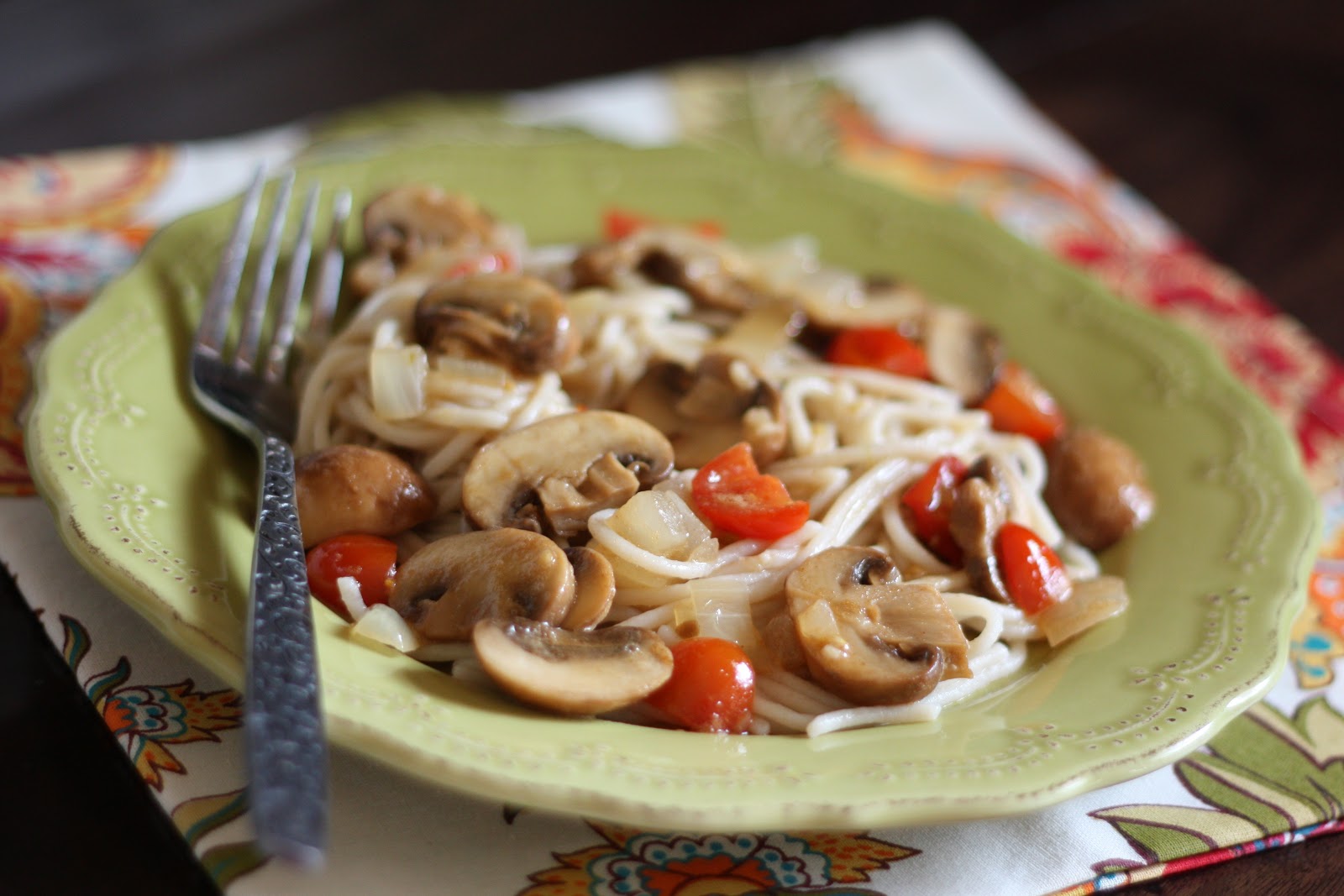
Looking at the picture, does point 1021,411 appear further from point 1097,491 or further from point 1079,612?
point 1079,612

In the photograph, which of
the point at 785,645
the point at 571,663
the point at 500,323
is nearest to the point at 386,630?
the point at 571,663

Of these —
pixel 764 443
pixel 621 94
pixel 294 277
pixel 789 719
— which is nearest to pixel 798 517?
pixel 764 443

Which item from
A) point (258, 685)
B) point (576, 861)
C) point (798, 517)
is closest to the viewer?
point (258, 685)

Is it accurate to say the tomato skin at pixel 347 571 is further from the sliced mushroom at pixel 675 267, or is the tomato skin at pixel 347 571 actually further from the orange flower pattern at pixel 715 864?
the sliced mushroom at pixel 675 267

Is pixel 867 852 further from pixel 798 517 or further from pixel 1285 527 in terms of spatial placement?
pixel 1285 527

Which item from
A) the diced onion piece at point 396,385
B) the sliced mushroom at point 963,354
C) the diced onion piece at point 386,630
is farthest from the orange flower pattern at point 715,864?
the sliced mushroom at point 963,354

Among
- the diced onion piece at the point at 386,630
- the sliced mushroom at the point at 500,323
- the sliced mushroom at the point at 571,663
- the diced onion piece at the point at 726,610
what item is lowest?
the diced onion piece at the point at 726,610
